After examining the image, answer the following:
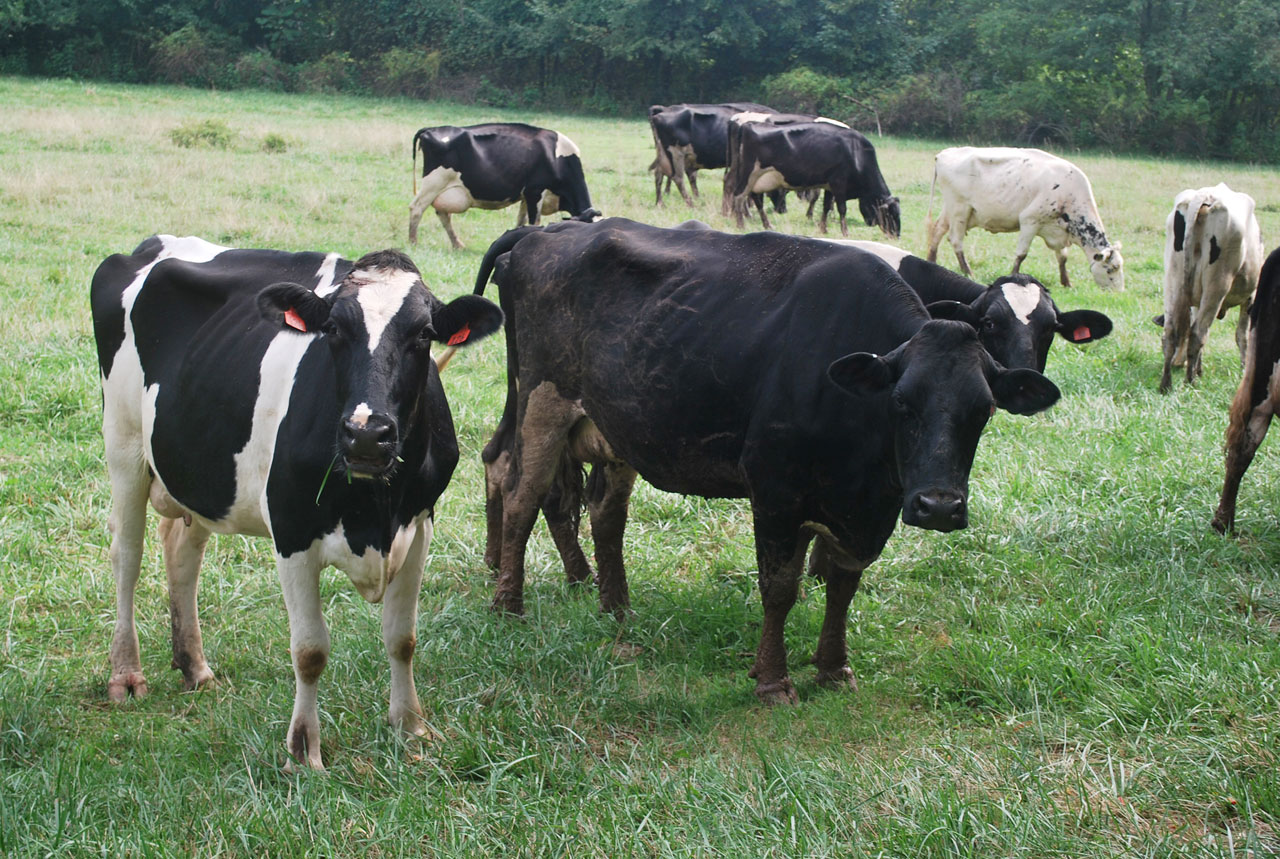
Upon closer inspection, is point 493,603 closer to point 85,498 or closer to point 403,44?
point 85,498

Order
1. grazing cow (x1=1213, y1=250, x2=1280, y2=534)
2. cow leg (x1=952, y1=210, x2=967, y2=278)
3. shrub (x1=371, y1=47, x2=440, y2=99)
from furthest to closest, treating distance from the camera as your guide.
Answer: shrub (x1=371, y1=47, x2=440, y2=99), cow leg (x1=952, y1=210, x2=967, y2=278), grazing cow (x1=1213, y1=250, x2=1280, y2=534)

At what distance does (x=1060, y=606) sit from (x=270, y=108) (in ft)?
103

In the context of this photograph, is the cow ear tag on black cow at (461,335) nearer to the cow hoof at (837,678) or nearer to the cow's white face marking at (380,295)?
the cow's white face marking at (380,295)

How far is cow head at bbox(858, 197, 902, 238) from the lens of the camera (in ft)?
60.1

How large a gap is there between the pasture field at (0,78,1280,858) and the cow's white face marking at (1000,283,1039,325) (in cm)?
102

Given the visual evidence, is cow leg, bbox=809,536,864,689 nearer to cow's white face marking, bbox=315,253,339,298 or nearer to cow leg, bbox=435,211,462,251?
cow's white face marking, bbox=315,253,339,298

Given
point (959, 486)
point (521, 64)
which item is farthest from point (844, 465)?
point (521, 64)

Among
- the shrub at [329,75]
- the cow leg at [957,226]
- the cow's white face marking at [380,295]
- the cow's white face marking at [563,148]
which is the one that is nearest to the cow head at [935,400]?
the cow's white face marking at [380,295]

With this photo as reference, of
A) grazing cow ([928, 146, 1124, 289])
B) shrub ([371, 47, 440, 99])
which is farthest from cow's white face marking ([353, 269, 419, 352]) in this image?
shrub ([371, 47, 440, 99])

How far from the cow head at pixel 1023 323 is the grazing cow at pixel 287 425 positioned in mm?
3575

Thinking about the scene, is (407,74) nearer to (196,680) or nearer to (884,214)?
(884,214)

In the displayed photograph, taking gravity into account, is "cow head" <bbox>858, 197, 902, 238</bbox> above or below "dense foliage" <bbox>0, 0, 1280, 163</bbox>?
below

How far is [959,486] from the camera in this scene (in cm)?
406

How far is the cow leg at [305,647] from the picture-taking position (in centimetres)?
405
